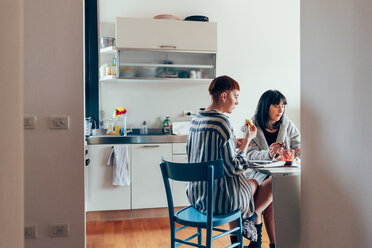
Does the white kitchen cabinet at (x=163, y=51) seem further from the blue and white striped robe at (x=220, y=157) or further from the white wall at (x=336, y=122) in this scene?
the white wall at (x=336, y=122)

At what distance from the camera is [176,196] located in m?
3.71

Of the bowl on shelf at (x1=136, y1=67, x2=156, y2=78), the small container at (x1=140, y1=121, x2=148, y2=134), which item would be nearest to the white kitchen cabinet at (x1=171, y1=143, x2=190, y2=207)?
the small container at (x1=140, y1=121, x2=148, y2=134)

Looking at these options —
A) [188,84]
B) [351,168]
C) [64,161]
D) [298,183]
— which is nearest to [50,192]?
[64,161]

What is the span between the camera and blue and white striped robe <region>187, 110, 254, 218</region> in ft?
6.57

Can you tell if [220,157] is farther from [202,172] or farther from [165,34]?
[165,34]

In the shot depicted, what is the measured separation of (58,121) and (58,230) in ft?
2.32

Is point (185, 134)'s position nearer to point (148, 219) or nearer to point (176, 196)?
point (176, 196)

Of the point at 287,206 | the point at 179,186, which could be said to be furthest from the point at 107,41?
the point at 287,206

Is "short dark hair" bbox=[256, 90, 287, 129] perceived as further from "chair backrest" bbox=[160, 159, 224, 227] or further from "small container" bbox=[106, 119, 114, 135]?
"small container" bbox=[106, 119, 114, 135]

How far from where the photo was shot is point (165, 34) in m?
3.90

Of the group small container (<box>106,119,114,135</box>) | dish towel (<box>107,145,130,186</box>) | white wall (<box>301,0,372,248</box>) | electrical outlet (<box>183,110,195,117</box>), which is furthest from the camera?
electrical outlet (<box>183,110,195,117</box>)

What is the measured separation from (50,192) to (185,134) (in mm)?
1884

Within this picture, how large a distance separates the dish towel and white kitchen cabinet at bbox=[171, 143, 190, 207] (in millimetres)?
499

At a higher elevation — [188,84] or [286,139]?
[188,84]
